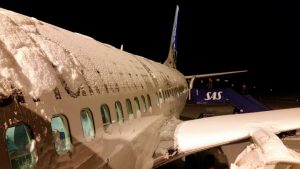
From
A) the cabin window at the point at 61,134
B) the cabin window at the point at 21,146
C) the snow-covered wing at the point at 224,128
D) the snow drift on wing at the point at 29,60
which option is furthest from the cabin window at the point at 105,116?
the snow-covered wing at the point at 224,128

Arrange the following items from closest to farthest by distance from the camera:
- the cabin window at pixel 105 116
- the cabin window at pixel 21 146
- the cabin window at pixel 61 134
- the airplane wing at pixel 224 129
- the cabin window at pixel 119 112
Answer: the cabin window at pixel 21 146 → the cabin window at pixel 61 134 → the cabin window at pixel 105 116 → the cabin window at pixel 119 112 → the airplane wing at pixel 224 129

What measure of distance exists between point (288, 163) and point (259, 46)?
10636cm

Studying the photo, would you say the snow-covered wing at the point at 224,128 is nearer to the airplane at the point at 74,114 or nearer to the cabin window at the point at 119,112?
the airplane at the point at 74,114

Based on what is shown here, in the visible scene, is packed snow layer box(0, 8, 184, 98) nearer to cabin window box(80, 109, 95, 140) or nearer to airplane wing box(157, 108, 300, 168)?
cabin window box(80, 109, 95, 140)

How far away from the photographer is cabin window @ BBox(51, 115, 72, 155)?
114 inches

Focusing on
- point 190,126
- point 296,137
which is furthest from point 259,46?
point 190,126

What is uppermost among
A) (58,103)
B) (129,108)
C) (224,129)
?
(58,103)

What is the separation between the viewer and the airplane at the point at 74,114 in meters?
2.58

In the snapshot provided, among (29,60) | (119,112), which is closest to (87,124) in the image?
(29,60)

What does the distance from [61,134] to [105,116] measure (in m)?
1.04

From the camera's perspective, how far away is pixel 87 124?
3549 millimetres

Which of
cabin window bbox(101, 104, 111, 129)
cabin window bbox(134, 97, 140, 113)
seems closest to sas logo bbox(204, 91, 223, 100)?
cabin window bbox(134, 97, 140, 113)

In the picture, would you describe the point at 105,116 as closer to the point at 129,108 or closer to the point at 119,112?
the point at 119,112

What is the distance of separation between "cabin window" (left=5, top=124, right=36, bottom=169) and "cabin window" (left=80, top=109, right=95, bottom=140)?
82 centimetres
